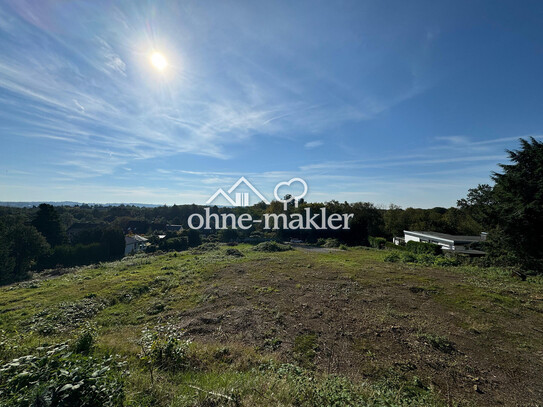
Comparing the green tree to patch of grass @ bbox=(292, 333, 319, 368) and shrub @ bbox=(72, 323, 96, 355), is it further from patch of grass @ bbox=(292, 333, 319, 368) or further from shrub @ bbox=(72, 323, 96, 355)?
patch of grass @ bbox=(292, 333, 319, 368)

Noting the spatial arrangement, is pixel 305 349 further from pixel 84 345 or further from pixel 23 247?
pixel 23 247

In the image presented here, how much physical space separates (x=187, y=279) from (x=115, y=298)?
4.64m

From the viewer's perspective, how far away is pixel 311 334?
7.13 metres

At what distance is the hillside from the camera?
3.79 metres

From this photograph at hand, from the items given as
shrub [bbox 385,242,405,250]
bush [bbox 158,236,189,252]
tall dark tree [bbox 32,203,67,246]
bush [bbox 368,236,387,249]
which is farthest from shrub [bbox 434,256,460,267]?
tall dark tree [bbox 32,203,67,246]

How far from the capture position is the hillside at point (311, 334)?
3793mm

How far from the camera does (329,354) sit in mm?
5957

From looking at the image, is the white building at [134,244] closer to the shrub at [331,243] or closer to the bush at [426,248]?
the shrub at [331,243]

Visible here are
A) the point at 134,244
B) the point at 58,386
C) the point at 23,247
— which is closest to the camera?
Answer: the point at 58,386

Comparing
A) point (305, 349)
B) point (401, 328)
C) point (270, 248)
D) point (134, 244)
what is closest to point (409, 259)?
point (401, 328)

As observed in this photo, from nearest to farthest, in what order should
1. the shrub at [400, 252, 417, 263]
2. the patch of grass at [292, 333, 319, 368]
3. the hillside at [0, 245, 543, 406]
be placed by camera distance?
the hillside at [0, 245, 543, 406] → the patch of grass at [292, 333, 319, 368] → the shrub at [400, 252, 417, 263]

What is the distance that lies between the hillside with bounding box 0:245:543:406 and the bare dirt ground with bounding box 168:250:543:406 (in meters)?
0.04

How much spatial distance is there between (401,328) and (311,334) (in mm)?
3219

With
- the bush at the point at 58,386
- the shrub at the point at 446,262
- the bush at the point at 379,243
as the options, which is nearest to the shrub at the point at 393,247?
the bush at the point at 379,243
